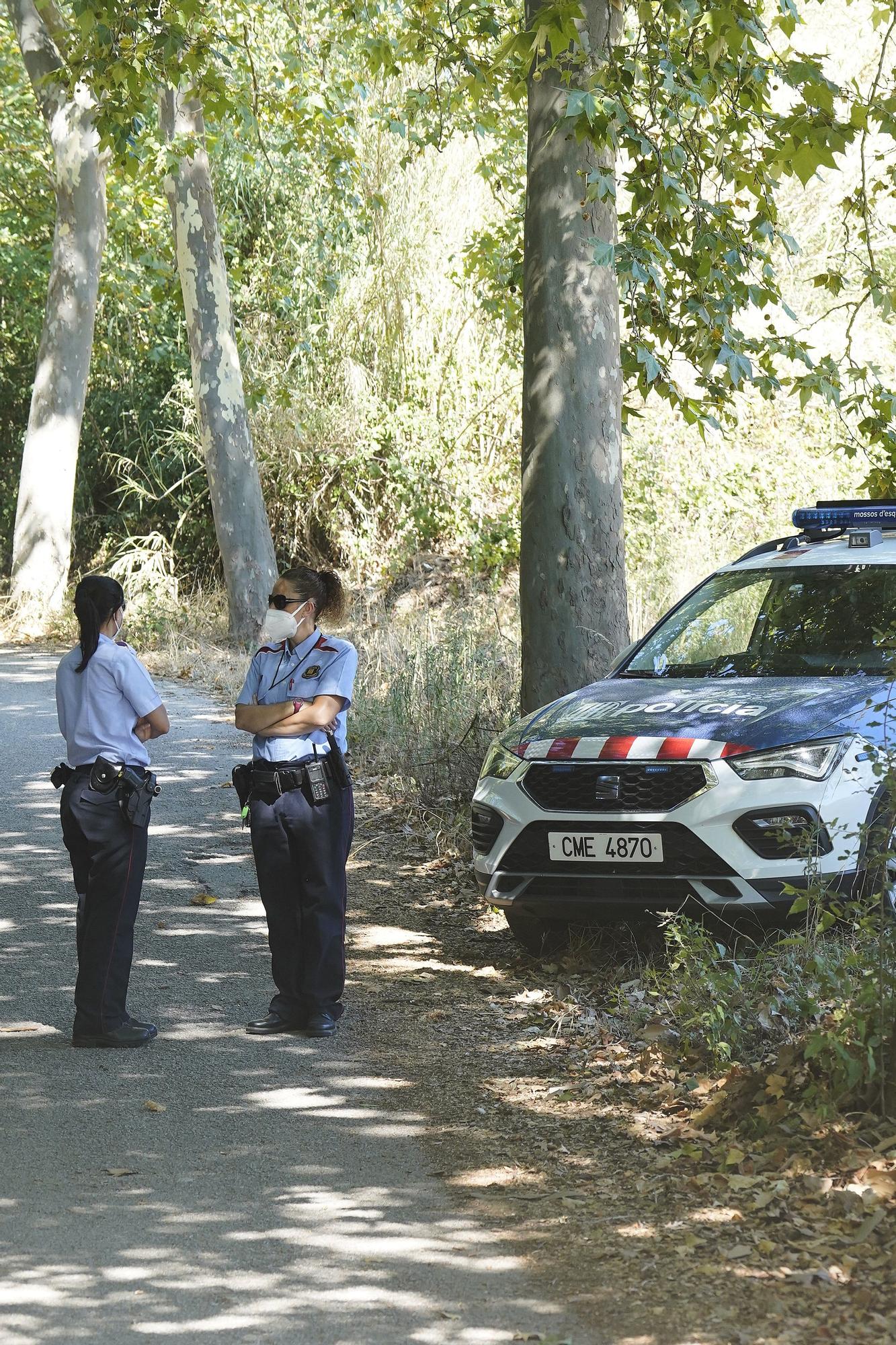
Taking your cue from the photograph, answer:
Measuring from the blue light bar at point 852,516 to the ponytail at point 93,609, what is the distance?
12.2 ft

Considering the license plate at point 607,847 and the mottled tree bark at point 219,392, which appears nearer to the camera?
the license plate at point 607,847

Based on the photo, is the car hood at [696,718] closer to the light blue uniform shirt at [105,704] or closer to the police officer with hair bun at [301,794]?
the police officer with hair bun at [301,794]

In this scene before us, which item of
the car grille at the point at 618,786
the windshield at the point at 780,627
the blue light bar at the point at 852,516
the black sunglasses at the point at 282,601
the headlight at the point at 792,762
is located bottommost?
the car grille at the point at 618,786

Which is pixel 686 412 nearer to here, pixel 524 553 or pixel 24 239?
pixel 524 553

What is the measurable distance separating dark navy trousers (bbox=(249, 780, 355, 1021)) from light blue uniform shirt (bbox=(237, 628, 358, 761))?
176 mm

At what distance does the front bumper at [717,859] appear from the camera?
6.04 m

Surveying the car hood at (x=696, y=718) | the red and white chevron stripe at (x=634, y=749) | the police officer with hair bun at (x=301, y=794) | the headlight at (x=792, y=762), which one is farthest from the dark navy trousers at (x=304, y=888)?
the headlight at (x=792, y=762)

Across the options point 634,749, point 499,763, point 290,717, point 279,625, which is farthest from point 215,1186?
point 499,763

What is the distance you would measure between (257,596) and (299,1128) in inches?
538

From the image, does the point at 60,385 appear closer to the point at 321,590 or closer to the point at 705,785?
the point at 321,590

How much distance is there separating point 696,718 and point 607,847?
27.1 inches

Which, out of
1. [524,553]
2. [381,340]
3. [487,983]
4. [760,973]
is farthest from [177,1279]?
[381,340]

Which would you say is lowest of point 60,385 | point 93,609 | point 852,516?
point 93,609

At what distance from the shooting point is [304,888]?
19.9 feet
